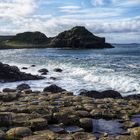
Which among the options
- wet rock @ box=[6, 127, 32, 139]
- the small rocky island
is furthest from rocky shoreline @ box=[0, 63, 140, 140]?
the small rocky island

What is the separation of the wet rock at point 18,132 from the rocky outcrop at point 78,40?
134532 millimetres

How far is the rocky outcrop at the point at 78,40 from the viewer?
15162 cm

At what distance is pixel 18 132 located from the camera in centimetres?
1459

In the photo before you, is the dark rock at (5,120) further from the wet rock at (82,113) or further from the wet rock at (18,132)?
the wet rock at (82,113)

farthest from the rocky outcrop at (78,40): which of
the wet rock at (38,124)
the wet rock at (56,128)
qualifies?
the wet rock at (38,124)

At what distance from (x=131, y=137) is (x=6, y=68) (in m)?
27.2

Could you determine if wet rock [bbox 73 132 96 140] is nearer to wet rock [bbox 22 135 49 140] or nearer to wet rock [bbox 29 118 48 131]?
wet rock [bbox 22 135 49 140]

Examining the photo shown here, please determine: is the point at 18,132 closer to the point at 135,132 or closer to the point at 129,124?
the point at 135,132

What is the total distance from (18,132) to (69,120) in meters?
2.85

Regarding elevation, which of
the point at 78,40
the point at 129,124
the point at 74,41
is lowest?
the point at 129,124

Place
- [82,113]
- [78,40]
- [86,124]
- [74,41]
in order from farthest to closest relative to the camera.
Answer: [74,41]
[78,40]
[82,113]
[86,124]

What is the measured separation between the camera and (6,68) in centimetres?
4009

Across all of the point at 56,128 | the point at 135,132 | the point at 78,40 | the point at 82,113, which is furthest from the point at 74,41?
the point at 135,132

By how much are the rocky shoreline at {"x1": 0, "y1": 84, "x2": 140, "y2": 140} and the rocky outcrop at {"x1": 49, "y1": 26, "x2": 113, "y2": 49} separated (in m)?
129
